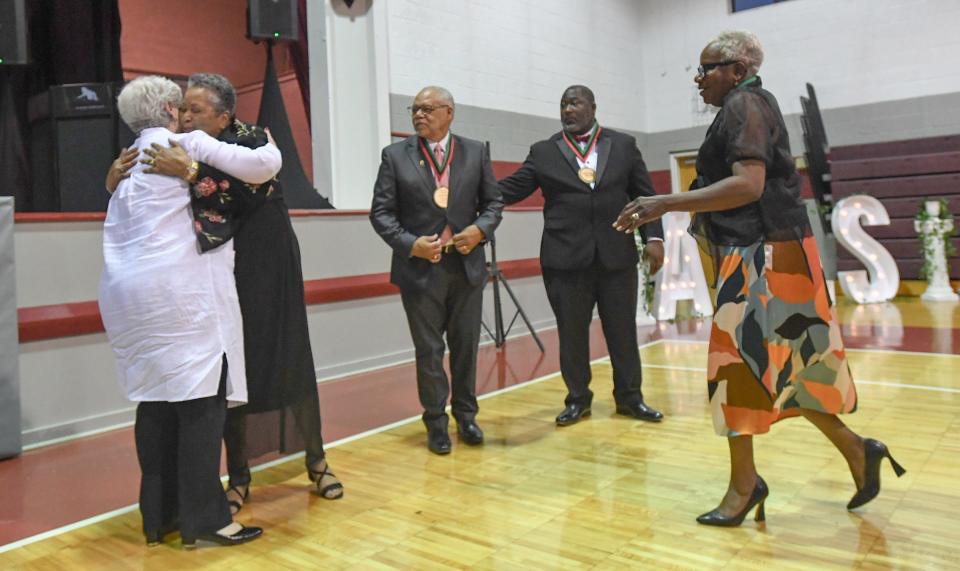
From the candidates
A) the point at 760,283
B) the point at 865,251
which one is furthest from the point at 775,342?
the point at 865,251

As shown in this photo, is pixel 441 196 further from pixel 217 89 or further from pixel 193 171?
pixel 193 171

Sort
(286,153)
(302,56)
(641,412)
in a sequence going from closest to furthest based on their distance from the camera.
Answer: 1. (641,412)
2. (286,153)
3. (302,56)

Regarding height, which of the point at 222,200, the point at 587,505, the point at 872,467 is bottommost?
the point at 587,505

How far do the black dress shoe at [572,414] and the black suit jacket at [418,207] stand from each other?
0.74 meters

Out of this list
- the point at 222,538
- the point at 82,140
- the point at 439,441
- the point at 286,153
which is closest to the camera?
the point at 222,538

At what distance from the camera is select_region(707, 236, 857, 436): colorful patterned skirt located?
6.43 feet

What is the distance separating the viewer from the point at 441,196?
2.98 metres

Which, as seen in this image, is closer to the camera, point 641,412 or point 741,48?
point 741,48

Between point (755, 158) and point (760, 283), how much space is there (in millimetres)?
329

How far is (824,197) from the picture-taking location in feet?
27.9

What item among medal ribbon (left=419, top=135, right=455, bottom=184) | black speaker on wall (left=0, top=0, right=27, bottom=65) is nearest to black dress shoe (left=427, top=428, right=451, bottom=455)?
medal ribbon (left=419, top=135, right=455, bottom=184)

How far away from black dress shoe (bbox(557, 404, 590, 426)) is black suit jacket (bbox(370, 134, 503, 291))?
29.3 inches

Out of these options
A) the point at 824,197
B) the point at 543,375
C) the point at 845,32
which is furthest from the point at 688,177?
the point at 543,375

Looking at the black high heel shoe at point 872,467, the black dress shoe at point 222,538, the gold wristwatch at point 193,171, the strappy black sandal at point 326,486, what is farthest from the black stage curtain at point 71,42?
the black high heel shoe at point 872,467
